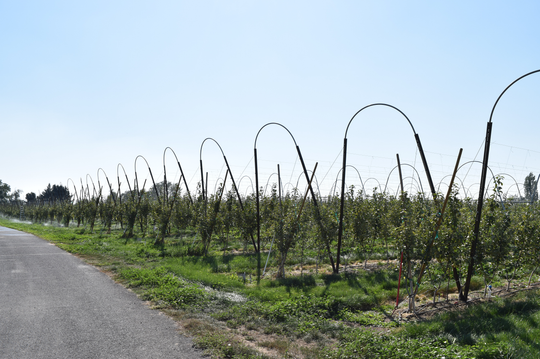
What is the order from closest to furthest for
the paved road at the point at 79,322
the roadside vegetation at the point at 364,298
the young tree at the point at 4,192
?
the paved road at the point at 79,322
the roadside vegetation at the point at 364,298
the young tree at the point at 4,192

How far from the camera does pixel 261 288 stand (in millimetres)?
13438

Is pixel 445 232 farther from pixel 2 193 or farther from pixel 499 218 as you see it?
pixel 2 193

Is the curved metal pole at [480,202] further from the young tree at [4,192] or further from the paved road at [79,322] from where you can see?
the young tree at [4,192]

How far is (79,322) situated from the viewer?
8.55 meters

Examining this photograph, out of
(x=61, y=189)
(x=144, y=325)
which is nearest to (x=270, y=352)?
(x=144, y=325)

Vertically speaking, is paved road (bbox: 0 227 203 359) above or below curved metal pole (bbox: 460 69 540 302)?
below

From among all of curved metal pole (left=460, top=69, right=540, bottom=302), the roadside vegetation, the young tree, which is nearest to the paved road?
the roadside vegetation

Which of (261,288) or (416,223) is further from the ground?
(416,223)

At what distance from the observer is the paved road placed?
270 inches

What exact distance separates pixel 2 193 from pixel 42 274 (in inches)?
7572

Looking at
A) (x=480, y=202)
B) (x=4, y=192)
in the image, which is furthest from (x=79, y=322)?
(x=4, y=192)

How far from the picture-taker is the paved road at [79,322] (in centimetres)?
686

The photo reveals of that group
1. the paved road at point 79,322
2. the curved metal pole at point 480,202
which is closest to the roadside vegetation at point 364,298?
the curved metal pole at point 480,202

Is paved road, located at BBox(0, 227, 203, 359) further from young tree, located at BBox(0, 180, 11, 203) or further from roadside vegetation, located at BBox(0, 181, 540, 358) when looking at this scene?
young tree, located at BBox(0, 180, 11, 203)
